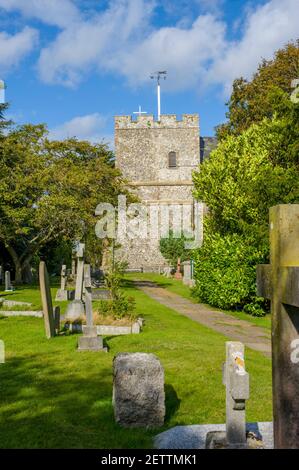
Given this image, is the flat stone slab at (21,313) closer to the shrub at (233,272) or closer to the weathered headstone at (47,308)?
the weathered headstone at (47,308)

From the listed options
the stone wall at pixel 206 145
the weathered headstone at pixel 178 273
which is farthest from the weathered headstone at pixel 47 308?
the stone wall at pixel 206 145

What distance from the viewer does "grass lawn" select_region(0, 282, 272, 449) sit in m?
5.87

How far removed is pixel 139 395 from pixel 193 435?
0.97 metres

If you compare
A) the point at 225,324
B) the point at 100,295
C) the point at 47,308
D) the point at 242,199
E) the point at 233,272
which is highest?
the point at 242,199

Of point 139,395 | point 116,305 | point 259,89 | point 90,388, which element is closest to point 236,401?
point 139,395

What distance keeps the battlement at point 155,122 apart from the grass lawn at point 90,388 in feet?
133

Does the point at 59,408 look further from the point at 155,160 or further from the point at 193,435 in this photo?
the point at 155,160

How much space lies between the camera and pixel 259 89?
3041 cm

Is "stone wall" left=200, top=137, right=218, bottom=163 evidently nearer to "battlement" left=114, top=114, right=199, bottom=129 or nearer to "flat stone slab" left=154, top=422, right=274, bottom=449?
"battlement" left=114, top=114, right=199, bottom=129

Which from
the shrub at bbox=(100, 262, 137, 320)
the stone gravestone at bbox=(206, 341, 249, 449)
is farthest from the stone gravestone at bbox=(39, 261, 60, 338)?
the stone gravestone at bbox=(206, 341, 249, 449)

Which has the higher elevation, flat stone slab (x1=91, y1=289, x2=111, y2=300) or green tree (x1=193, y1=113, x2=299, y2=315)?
green tree (x1=193, y1=113, x2=299, y2=315)

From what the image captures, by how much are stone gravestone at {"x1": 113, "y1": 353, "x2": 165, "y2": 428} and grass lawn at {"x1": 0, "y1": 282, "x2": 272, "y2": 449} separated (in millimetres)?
172
